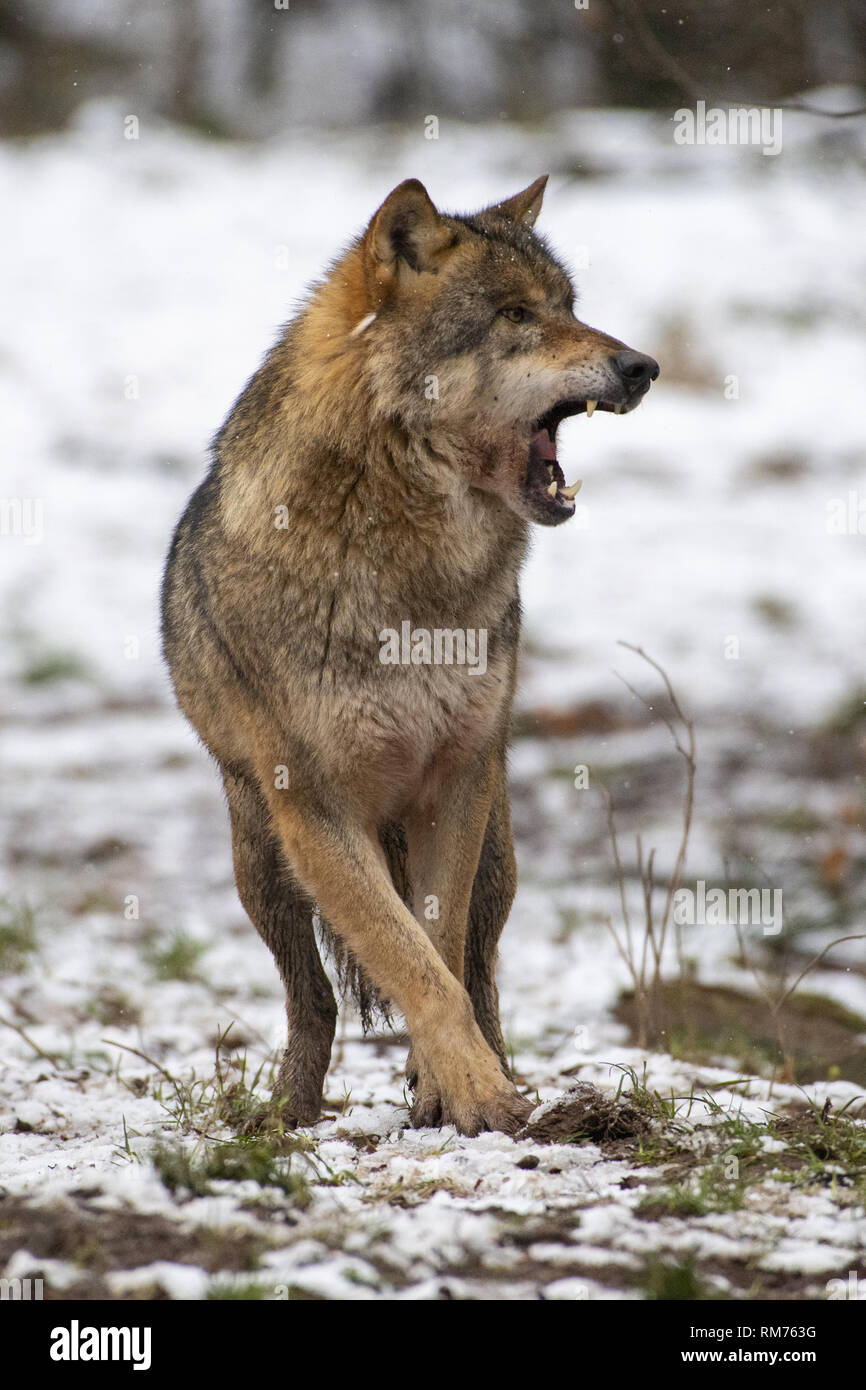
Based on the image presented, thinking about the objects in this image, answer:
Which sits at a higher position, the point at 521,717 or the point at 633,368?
the point at 521,717

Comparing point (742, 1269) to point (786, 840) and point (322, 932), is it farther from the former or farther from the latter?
point (786, 840)

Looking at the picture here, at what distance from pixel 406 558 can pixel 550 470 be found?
0.53m

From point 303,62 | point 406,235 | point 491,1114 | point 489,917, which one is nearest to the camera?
point 491,1114

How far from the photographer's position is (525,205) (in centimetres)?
486

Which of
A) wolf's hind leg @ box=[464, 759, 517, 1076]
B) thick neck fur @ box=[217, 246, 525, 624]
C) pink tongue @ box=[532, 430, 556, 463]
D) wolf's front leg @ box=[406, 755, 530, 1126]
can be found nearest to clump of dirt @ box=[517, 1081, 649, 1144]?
wolf's front leg @ box=[406, 755, 530, 1126]

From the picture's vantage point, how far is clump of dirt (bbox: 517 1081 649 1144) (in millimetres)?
3748

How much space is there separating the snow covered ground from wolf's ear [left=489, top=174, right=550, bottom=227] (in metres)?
2.97

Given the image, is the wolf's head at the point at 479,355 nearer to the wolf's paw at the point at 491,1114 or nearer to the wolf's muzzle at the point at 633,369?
the wolf's muzzle at the point at 633,369

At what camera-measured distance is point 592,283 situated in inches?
550

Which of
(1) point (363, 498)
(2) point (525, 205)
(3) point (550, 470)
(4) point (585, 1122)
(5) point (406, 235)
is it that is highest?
(2) point (525, 205)

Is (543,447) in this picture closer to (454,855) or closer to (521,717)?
(454,855)

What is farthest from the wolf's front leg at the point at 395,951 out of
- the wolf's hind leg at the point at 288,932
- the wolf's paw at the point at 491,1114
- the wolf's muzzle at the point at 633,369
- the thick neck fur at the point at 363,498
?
the wolf's muzzle at the point at 633,369

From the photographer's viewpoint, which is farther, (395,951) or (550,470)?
(550,470)

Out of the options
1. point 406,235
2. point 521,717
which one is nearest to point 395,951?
point 406,235
